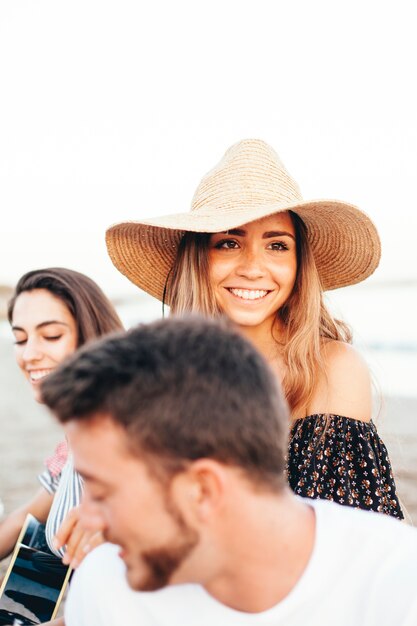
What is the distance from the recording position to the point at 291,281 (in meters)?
2.89

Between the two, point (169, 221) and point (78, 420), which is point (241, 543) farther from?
point (169, 221)

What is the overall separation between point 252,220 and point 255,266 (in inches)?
8.8

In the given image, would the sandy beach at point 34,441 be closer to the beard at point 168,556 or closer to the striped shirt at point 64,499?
the striped shirt at point 64,499

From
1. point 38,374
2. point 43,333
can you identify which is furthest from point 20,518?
point 43,333

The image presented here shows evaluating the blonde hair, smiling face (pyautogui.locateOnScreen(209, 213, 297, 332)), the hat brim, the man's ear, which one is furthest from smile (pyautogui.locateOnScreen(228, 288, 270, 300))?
the man's ear

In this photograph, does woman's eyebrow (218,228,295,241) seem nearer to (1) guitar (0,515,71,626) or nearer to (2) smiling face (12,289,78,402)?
(2) smiling face (12,289,78,402)

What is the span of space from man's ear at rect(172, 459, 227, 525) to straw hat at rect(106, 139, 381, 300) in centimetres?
147

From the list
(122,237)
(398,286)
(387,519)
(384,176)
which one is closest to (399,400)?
(122,237)

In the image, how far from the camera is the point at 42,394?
50.3 inches

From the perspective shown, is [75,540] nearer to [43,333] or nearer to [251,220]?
[43,333]

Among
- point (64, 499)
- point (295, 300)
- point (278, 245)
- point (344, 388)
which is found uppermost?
point (278, 245)

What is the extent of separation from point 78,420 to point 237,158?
1.95 metres

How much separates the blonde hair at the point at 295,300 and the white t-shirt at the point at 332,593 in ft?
4.53

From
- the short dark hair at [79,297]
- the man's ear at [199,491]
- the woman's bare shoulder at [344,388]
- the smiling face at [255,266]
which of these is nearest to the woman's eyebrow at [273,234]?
the smiling face at [255,266]
